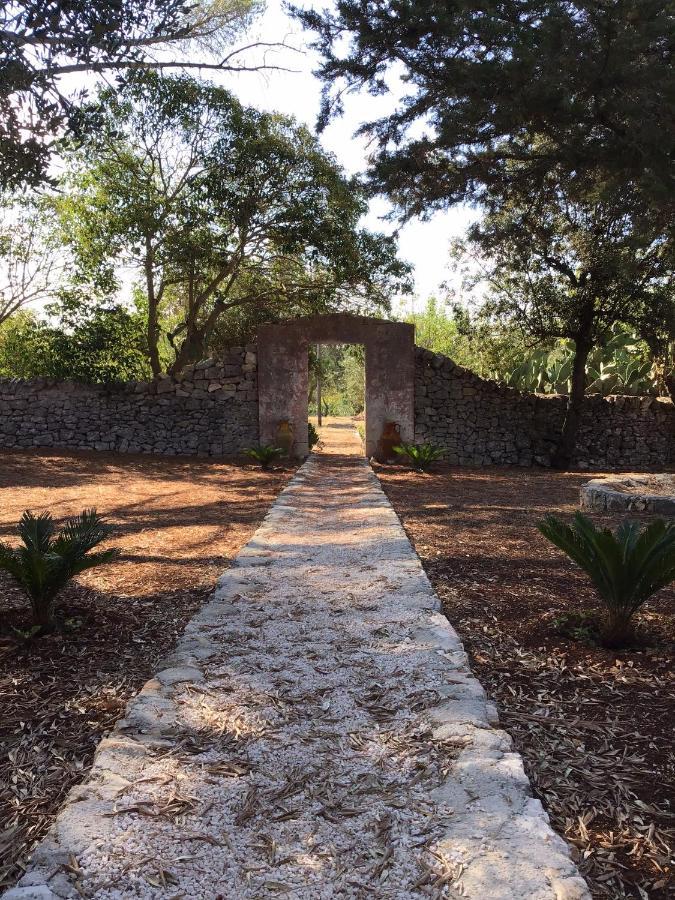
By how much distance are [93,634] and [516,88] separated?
19.6 ft

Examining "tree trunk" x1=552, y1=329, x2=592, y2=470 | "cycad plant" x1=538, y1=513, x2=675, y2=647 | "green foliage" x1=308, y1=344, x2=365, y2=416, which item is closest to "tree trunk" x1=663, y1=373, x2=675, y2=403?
"tree trunk" x1=552, y1=329, x2=592, y2=470

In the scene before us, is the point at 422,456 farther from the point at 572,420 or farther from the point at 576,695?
the point at 576,695

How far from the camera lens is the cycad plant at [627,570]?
3.38 meters

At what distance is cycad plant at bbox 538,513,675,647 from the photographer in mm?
3383

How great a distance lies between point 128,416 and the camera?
14.8m

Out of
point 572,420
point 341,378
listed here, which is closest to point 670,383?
point 572,420

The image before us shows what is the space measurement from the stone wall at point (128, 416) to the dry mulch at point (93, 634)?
5.57 m

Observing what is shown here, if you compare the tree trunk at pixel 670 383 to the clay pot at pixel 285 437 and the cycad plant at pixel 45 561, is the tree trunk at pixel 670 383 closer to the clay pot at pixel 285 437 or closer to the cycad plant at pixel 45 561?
the clay pot at pixel 285 437

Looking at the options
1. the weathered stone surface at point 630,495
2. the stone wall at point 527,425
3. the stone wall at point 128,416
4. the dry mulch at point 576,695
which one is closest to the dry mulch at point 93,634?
the dry mulch at point 576,695

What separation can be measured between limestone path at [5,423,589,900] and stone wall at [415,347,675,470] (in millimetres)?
11009

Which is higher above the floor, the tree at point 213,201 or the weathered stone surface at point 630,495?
the tree at point 213,201

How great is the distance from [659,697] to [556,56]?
5543mm

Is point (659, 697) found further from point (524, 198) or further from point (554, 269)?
Answer: point (554, 269)

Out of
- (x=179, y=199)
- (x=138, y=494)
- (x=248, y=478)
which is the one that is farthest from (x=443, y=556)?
(x=179, y=199)
